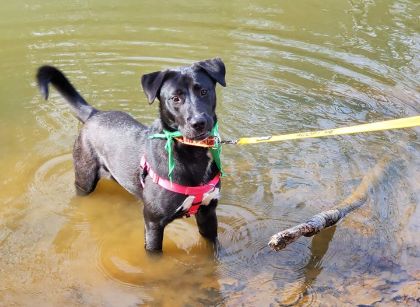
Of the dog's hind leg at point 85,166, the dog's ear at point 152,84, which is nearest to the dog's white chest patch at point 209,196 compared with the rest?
the dog's ear at point 152,84

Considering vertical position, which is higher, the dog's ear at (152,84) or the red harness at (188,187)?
the dog's ear at (152,84)

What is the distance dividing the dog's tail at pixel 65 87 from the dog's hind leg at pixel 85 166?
285 millimetres

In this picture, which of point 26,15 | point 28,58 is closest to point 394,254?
point 28,58

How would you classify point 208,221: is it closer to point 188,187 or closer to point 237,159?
point 188,187

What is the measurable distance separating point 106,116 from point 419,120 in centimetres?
281

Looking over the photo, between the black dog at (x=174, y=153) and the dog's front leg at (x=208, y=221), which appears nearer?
the black dog at (x=174, y=153)

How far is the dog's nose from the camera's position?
12.1ft

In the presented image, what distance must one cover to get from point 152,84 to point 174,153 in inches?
22.3

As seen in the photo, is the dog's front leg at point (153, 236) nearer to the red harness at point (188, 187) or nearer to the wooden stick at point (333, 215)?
the red harness at point (188, 187)

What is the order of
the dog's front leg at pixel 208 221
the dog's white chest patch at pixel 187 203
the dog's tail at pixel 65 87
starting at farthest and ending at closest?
the dog's tail at pixel 65 87 → the dog's front leg at pixel 208 221 → the dog's white chest patch at pixel 187 203

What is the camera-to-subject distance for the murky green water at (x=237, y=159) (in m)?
4.43

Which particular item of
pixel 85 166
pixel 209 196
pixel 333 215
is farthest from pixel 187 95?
pixel 333 215

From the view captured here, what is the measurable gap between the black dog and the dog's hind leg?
0.36 metres

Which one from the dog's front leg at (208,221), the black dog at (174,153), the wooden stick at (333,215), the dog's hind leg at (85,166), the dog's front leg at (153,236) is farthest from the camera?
the dog's hind leg at (85,166)
